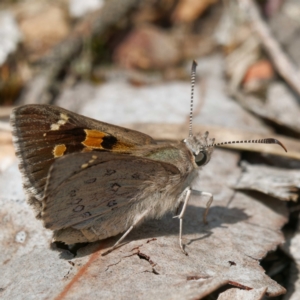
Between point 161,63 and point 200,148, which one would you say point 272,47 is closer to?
point 161,63

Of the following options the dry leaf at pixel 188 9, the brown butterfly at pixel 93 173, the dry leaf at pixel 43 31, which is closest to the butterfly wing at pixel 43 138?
the brown butterfly at pixel 93 173

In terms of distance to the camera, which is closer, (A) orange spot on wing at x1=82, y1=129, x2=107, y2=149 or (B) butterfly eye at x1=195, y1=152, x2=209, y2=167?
(A) orange spot on wing at x1=82, y1=129, x2=107, y2=149

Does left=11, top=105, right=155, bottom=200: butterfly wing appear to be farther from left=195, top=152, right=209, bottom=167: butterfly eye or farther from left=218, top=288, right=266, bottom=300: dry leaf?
left=218, top=288, right=266, bottom=300: dry leaf

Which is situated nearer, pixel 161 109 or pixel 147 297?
pixel 147 297

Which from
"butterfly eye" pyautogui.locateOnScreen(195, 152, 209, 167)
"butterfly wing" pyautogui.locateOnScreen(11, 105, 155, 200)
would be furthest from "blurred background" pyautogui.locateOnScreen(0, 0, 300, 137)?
"butterfly wing" pyautogui.locateOnScreen(11, 105, 155, 200)

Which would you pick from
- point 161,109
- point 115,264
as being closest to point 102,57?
point 161,109

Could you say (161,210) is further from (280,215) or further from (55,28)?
(55,28)

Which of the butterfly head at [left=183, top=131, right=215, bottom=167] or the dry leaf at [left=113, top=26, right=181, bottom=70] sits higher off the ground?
the dry leaf at [left=113, top=26, right=181, bottom=70]

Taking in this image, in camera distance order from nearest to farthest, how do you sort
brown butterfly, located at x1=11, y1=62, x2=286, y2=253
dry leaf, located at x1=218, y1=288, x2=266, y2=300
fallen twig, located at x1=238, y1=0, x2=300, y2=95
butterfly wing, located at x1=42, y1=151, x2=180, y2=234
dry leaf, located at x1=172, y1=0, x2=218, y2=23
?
dry leaf, located at x1=218, y1=288, x2=266, y2=300 < butterfly wing, located at x1=42, y1=151, x2=180, y2=234 < brown butterfly, located at x1=11, y1=62, x2=286, y2=253 < fallen twig, located at x1=238, y1=0, x2=300, y2=95 < dry leaf, located at x1=172, y1=0, x2=218, y2=23
